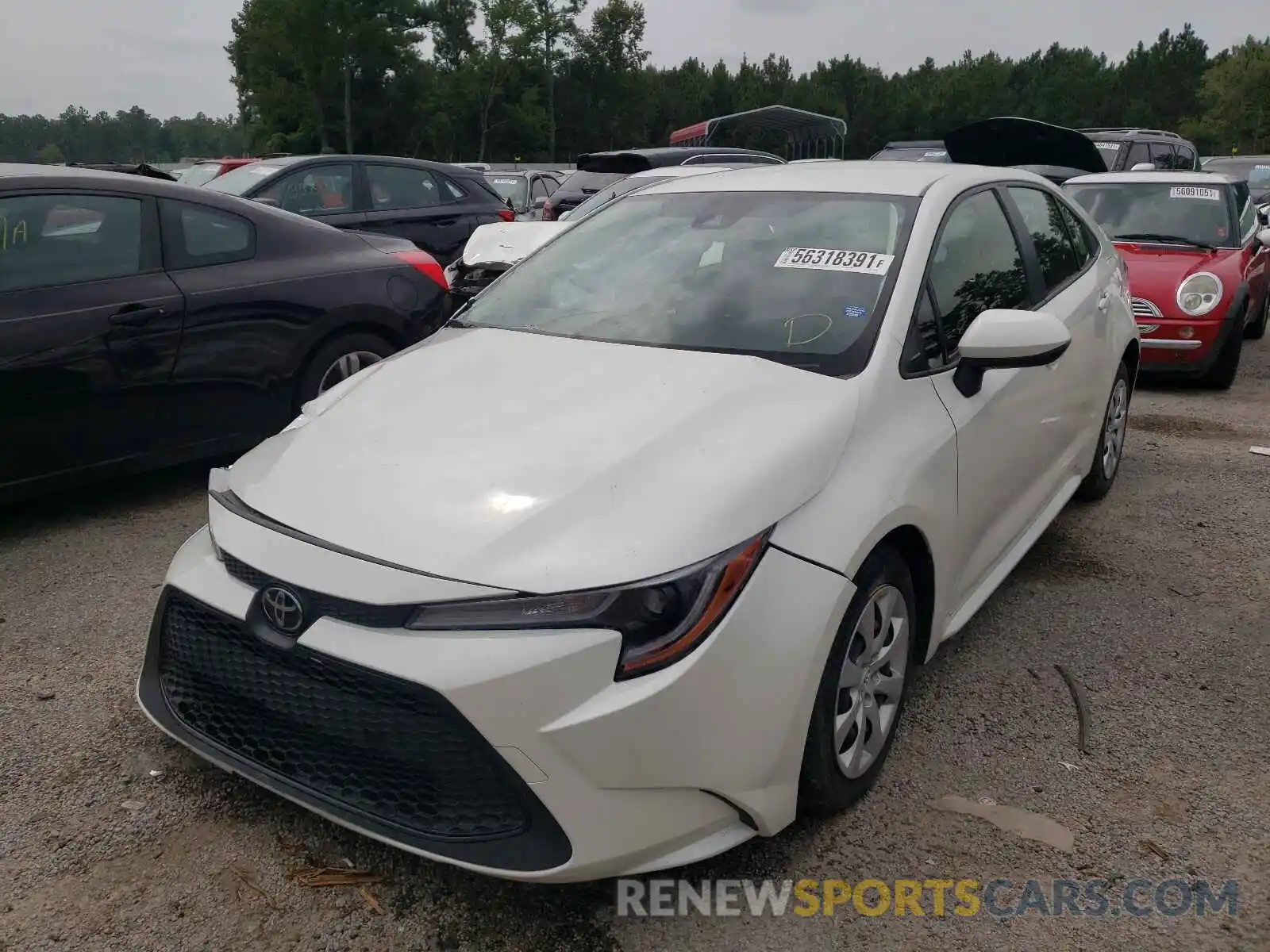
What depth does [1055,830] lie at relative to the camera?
249 cm

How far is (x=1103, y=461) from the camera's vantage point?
15.5ft

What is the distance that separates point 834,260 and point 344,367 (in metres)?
2.96

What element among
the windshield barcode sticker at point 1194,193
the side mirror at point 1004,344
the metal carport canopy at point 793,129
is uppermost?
the metal carport canopy at point 793,129

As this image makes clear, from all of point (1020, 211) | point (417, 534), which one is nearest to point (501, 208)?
point (1020, 211)

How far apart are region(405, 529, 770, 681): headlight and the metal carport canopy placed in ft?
76.0

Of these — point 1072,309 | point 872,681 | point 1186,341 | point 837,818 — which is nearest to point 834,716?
point 872,681

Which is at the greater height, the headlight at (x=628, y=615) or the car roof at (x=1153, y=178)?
the car roof at (x=1153, y=178)

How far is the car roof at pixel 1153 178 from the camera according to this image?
26.5 ft

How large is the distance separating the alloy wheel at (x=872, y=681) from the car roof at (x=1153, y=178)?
22.6 feet

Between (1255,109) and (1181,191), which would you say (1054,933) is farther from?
(1255,109)

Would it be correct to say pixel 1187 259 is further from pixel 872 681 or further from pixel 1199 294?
pixel 872 681

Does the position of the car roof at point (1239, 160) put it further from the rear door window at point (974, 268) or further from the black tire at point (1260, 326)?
the rear door window at point (974, 268)

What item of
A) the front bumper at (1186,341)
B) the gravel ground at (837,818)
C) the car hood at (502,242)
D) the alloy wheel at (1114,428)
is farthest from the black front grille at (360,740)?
the front bumper at (1186,341)

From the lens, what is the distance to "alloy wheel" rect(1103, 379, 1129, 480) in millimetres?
4660
